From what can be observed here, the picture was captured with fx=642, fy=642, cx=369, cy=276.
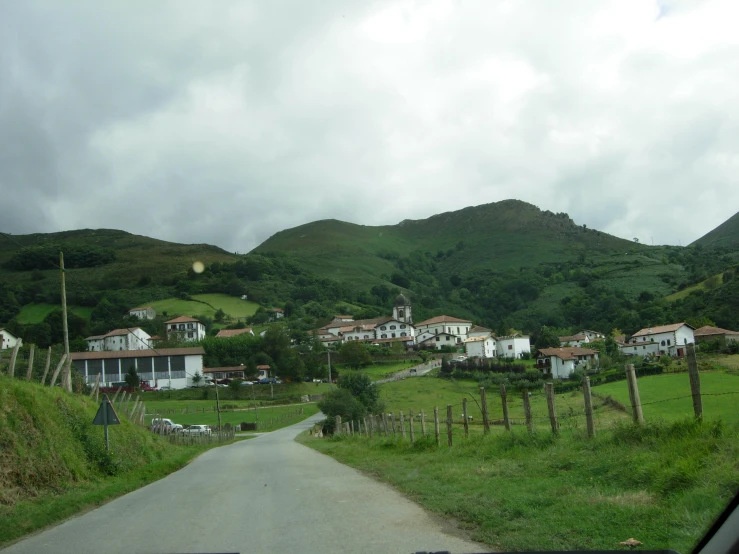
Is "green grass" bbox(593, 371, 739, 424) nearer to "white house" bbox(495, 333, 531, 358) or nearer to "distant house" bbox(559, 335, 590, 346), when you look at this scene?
"distant house" bbox(559, 335, 590, 346)

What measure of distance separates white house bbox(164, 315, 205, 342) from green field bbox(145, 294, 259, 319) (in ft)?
22.2

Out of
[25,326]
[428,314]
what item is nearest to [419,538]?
[25,326]

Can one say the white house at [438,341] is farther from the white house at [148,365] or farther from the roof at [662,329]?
the roof at [662,329]

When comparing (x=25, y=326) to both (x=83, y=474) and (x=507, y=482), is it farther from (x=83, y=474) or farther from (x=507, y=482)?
(x=507, y=482)

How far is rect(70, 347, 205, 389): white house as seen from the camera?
68938 millimetres

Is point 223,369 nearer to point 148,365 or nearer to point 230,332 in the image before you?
point 230,332

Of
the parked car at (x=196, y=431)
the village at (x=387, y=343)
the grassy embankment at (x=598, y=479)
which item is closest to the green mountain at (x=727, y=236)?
the village at (x=387, y=343)

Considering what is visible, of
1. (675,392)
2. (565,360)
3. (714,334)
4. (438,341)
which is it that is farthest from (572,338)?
(438,341)

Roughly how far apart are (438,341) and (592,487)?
4282 inches

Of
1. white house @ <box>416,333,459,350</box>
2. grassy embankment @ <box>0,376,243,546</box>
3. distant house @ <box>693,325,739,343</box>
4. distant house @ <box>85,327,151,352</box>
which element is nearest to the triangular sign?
grassy embankment @ <box>0,376,243,546</box>

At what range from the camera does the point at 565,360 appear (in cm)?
2558

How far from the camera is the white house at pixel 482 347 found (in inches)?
2842

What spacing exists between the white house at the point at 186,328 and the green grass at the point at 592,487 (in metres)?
98.0

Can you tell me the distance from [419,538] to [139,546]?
346 centimetres
